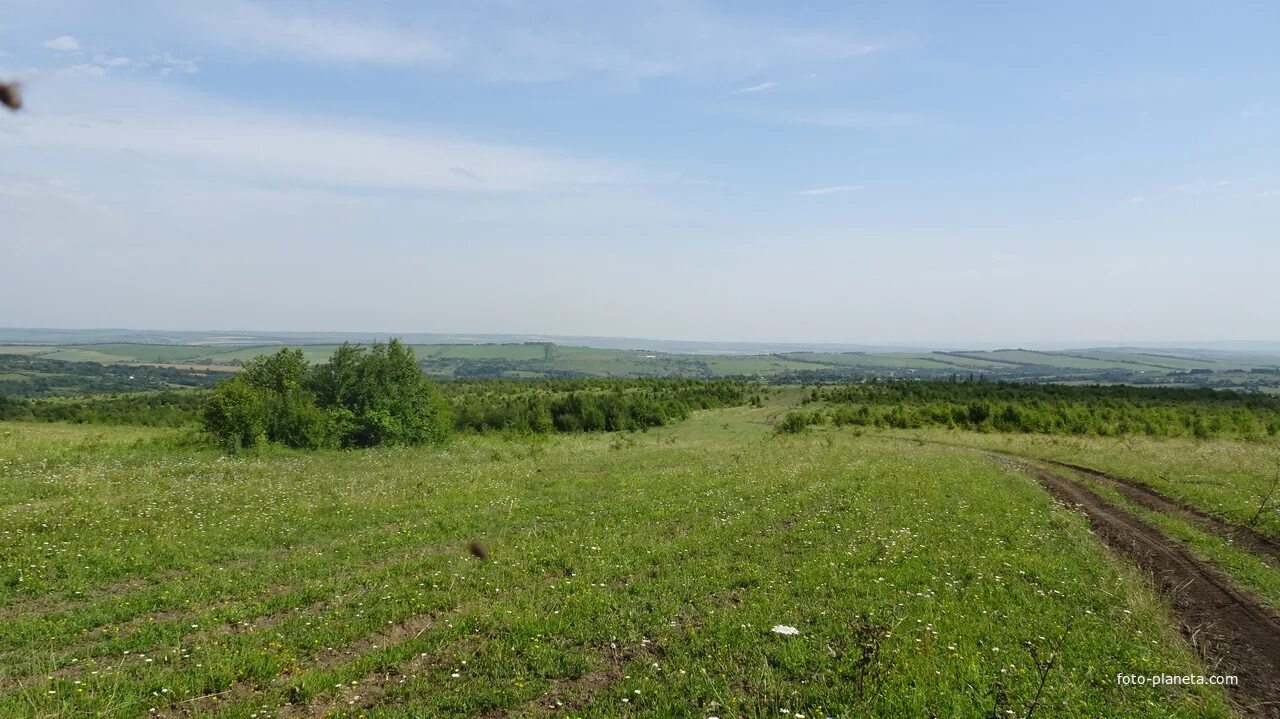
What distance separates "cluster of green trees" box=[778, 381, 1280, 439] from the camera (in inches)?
2192

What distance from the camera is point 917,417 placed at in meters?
64.8

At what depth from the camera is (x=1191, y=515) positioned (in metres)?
21.2

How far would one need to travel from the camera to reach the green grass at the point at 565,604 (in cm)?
816

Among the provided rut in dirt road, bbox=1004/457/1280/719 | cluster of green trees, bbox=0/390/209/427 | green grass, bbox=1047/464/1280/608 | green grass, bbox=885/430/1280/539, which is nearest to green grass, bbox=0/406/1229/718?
rut in dirt road, bbox=1004/457/1280/719

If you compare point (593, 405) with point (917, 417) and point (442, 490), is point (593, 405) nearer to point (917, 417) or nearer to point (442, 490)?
point (917, 417)

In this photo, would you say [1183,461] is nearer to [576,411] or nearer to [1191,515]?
[1191,515]

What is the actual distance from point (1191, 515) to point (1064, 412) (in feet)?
148

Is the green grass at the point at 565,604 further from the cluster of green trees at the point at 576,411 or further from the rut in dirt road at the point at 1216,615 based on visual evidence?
the cluster of green trees at the point at 576,411

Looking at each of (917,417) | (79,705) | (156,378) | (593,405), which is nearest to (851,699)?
(79,705)

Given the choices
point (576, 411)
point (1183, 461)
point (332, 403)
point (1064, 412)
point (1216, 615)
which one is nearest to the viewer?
point (1216, 615)

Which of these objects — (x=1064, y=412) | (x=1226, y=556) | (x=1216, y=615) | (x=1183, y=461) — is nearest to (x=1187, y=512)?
(x=1226, y=556)

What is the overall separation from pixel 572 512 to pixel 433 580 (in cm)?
753

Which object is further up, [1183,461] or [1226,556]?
[1226,556]

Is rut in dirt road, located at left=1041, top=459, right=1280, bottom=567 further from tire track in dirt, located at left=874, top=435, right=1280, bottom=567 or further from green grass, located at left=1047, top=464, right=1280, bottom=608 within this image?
green grass, located at left=1047, top=464, right=1280, bottom=608
